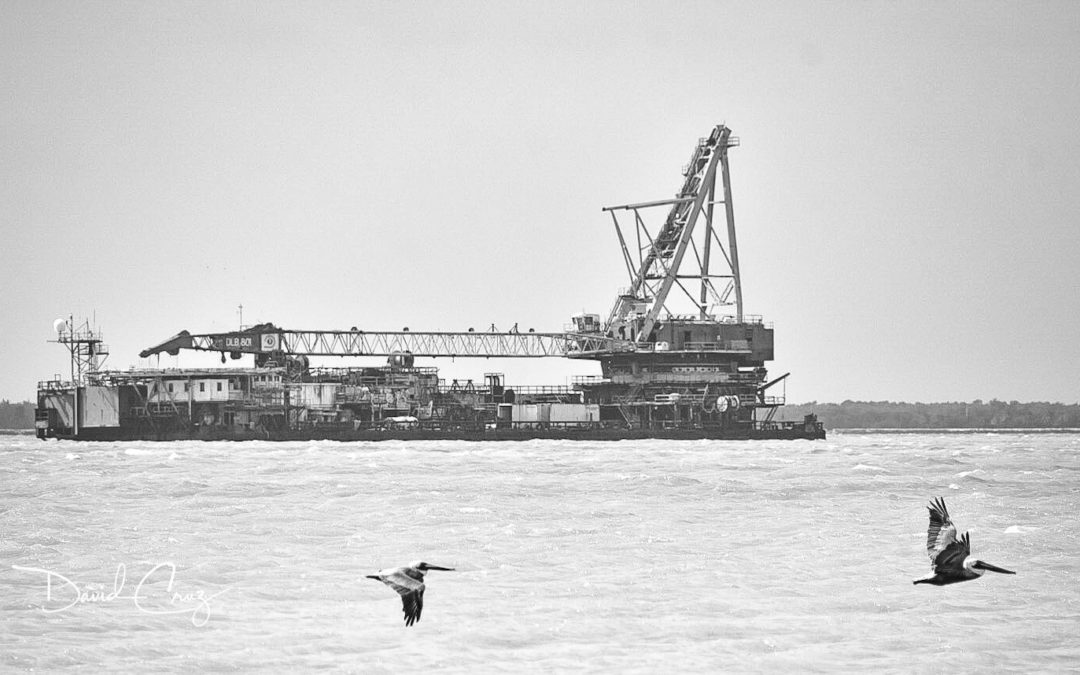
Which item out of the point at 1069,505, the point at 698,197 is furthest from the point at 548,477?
the point at 698,197

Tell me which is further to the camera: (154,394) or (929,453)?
(154,394)

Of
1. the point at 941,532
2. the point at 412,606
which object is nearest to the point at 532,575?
the point at 941,532

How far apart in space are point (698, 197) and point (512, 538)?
11507 cm

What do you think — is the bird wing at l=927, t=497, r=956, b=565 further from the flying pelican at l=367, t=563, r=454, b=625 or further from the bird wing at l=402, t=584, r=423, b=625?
the bird wing at l=402, t=584, r=423, b=625

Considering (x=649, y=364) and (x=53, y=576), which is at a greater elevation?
(x=649, y=364)

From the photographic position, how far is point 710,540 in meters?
48.2

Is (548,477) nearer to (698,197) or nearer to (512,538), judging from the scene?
(512,538)

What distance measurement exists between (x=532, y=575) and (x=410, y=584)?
51.7ft

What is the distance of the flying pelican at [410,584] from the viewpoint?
2355 cm
